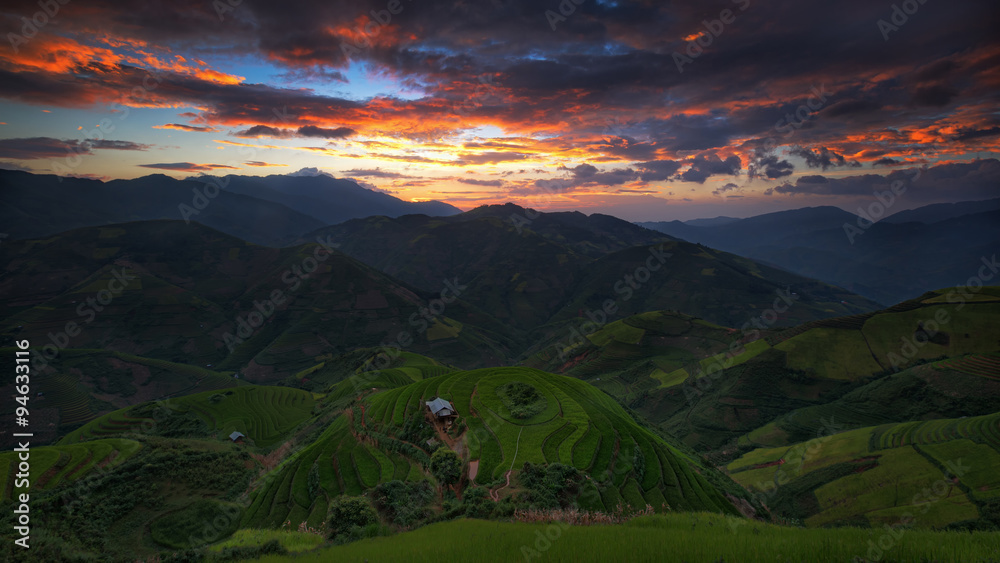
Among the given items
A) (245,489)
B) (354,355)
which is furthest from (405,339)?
(245,489)

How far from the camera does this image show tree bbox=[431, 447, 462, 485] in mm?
30219

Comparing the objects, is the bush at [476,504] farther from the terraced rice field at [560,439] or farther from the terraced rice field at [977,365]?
the terraced rice field at [977,365]

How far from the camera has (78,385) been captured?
361 ft

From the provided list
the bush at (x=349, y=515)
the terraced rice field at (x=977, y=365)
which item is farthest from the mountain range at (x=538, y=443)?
the terraced rice field at (x=977, y=365)

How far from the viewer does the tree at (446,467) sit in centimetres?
3022

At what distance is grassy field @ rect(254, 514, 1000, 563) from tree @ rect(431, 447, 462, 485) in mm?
12197

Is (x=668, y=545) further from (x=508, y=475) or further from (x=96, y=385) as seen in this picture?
(x=96, y=385)

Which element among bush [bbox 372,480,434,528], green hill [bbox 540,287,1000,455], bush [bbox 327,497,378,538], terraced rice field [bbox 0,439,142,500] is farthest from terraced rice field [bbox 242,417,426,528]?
green hill [bbox 540,287,1000,455]

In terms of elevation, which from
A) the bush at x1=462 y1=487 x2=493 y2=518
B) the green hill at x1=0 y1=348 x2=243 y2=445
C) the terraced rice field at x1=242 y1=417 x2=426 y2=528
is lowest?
the green hill at x1=0 y1=348 x2=243 y2=445

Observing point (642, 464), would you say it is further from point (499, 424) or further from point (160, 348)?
point (160, 348)

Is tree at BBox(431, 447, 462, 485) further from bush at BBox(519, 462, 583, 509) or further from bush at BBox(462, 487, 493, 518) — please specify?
bush at BBox(462, 487, 493, 518)

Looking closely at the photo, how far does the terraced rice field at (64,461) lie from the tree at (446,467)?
34.0 m

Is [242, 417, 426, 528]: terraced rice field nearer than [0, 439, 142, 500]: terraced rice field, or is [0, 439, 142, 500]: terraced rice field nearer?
[242, 417, 426, 528]: terraced rice field

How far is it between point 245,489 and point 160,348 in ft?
610
